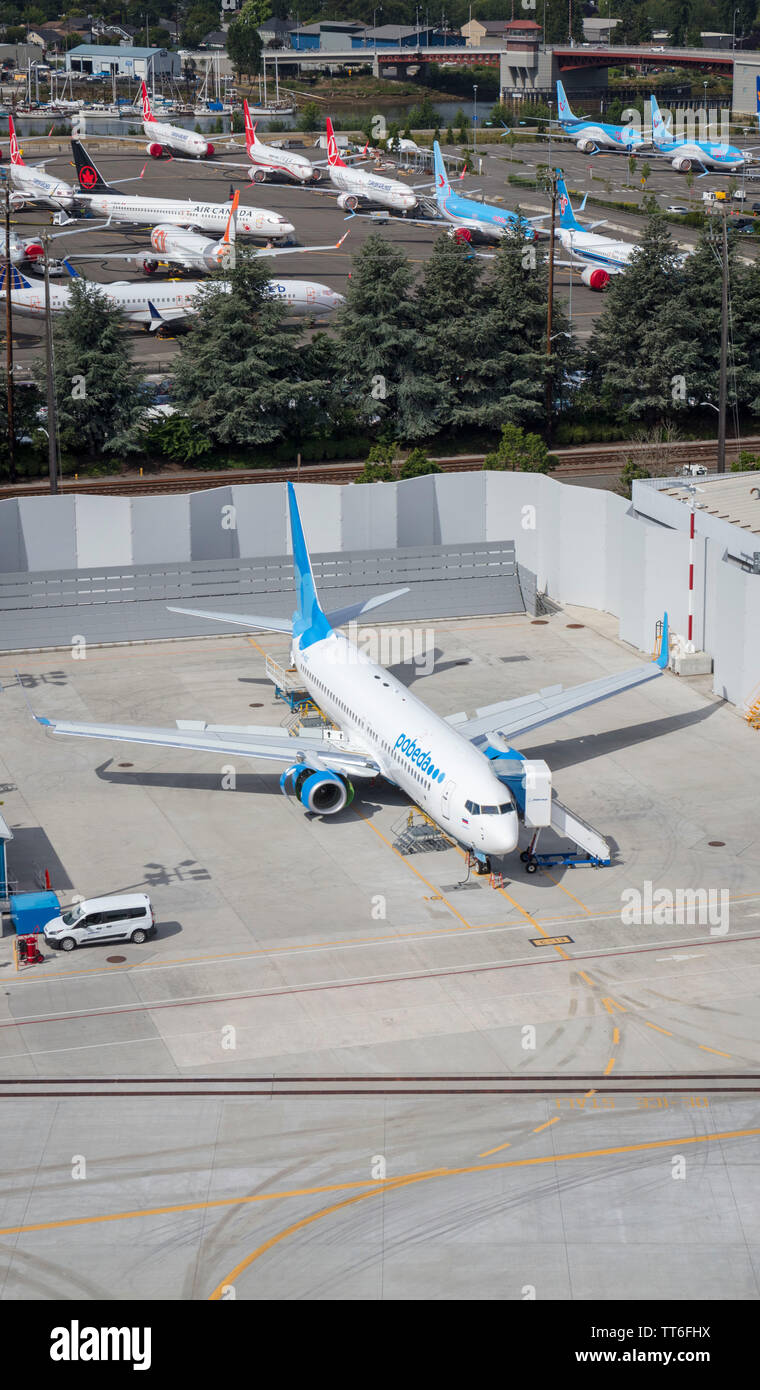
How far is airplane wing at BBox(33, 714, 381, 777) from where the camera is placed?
53.5m

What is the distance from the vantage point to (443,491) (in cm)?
7806

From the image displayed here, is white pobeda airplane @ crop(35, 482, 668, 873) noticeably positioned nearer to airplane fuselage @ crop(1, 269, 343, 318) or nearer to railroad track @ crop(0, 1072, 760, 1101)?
railroad track @ crop(0, 1072, 760, 1101)

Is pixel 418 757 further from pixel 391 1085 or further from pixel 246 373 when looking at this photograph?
pixel 246 373

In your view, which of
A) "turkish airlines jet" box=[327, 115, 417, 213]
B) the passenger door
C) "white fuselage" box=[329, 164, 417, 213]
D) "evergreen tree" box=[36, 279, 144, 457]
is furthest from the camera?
"turkish airlines jet" box=[327, 115, 417, 213]

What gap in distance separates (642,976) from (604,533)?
34.2m

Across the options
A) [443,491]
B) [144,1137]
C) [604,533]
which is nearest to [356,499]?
[443,491]

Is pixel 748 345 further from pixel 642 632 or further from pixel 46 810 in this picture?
pixel 46 810

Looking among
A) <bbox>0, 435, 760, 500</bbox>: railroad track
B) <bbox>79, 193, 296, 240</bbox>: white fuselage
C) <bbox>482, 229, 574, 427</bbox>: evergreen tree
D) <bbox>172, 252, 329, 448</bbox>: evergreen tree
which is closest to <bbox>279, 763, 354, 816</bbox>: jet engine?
<bbox>0, 435, 760, 500</bbox>: railroad track

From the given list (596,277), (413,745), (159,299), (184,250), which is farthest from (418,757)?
(596,277)

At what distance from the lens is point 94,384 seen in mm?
91125

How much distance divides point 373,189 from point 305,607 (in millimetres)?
133120

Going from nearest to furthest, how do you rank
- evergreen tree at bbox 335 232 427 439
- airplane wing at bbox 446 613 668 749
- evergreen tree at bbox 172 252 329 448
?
airplane wing at bbox 446 613 668 749 → evergreen tree at bbox 172 252 329 448 → evergreen tree at bbox 335 232 427 439

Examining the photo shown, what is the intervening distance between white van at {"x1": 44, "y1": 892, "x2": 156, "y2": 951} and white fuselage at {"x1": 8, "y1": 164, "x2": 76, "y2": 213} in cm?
13634
